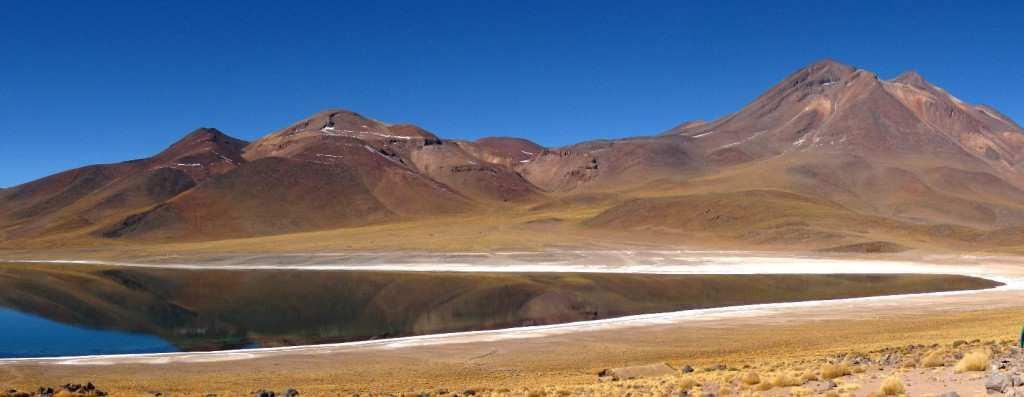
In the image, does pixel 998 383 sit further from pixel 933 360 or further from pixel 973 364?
pixel 933 360

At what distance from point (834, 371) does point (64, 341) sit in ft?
101

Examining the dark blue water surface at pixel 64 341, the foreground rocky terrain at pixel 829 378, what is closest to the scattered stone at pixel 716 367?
the foreground rocky terrain at pixel 829 378

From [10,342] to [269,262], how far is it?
50204mm

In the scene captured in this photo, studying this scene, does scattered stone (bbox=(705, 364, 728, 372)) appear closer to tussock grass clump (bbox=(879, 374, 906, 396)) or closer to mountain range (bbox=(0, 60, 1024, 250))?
tussock grass clump (bbox=(879, 374, 906, 396))

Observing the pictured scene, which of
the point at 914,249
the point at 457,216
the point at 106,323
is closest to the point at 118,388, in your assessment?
the point at 106,323

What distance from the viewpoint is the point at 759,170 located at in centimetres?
19812

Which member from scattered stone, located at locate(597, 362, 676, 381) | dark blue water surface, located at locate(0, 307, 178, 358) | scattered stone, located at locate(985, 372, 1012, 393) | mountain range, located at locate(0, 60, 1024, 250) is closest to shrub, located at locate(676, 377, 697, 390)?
scattered stone, located at locate(597, 362, 676, 381)

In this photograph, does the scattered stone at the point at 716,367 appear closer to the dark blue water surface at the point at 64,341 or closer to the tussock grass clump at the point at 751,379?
the tussock grass clump at the point at 751,379

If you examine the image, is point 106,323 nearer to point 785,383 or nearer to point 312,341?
point 312,341

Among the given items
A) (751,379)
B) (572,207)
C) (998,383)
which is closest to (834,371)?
(751,379)

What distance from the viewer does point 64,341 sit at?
3481cm

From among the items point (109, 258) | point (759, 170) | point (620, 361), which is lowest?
point (620, 361)

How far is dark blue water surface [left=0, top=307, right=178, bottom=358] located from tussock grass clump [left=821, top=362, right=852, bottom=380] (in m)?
24.1

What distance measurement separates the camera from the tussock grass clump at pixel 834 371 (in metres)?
16.1
